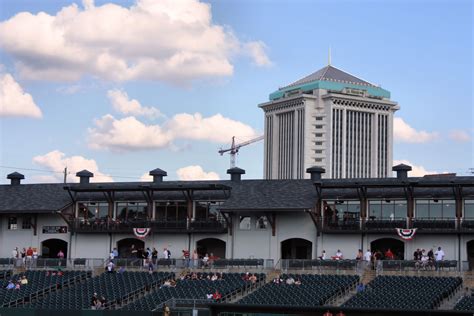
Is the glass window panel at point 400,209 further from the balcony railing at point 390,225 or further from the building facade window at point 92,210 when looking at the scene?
the building facade window at point 92,210

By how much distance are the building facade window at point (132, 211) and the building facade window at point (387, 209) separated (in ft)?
50.3

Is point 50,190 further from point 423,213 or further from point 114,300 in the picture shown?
point 423,213

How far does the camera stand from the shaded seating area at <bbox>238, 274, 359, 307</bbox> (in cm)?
4578

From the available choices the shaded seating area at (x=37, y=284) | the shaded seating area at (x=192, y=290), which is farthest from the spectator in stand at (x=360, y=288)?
the shaded seating area at (x=37, y=284)

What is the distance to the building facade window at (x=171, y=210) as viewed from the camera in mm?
60781

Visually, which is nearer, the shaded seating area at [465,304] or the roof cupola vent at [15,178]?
the shaded seating area at [465,304]

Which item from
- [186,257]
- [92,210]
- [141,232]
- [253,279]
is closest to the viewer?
[253,279]

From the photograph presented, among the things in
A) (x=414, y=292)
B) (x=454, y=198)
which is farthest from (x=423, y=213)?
(x=414, y=292)

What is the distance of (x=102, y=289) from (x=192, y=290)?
5.73 meters

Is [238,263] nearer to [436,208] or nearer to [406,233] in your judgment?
[406,233]

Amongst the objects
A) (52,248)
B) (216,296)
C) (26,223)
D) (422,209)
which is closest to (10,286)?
(26,223)

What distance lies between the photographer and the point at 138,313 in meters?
45.2

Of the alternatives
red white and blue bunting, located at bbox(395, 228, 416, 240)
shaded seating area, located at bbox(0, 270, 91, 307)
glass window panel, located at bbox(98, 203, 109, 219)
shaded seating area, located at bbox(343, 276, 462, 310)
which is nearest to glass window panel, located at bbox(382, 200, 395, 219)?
red white and blue bunting, located at bbox(395, 228, 416, 240)

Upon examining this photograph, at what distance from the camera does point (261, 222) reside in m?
58.4
